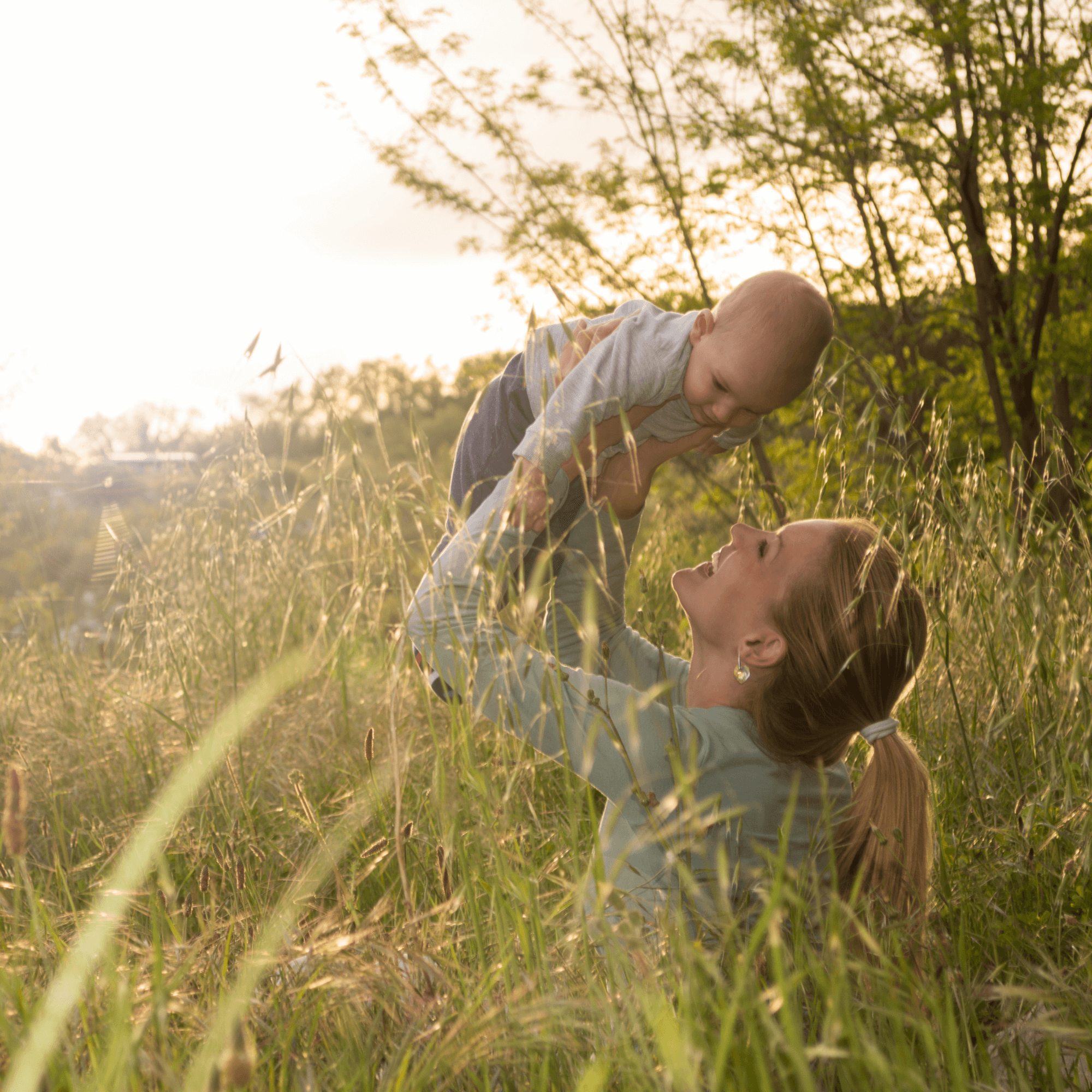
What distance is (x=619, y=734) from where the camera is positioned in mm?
1247

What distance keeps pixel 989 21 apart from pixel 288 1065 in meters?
5.15

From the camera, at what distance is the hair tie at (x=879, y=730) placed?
1.44 metres

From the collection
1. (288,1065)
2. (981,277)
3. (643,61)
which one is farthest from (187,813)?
(981,277)

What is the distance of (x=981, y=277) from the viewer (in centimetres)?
486

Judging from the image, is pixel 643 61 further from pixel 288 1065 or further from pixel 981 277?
pixel 288 1065

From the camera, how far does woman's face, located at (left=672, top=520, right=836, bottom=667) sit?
1525 mm

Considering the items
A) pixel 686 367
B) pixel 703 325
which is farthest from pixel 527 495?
pixel 703 325

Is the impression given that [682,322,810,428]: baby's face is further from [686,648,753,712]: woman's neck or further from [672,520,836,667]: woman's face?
[686,648,753,712]: woman's neck

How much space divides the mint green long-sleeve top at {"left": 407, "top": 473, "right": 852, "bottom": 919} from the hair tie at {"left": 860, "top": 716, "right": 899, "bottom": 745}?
0.11 meters

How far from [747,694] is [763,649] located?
8cm

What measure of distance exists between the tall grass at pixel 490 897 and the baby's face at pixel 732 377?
211mm

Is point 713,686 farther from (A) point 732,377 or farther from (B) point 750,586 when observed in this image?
(A) point 732,377

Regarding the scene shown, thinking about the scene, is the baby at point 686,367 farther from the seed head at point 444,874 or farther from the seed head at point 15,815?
the seed head at point 15,815

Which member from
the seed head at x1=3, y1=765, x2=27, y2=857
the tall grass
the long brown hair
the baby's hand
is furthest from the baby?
the seed head at x1=3, y1=765, x2=27, y2=857
